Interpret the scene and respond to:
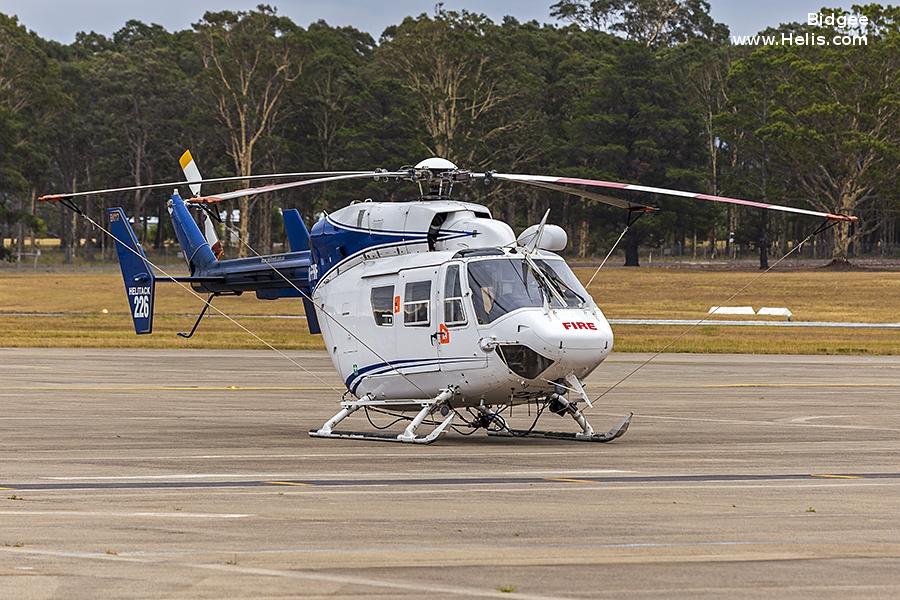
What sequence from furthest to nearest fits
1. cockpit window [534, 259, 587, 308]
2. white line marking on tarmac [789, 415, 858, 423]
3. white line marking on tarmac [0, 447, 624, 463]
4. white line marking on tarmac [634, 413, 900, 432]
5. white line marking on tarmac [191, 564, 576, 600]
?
1. white line marking on tarmac [789, 415, 858, 423]
2. white line marking on tarmac [634, 413, 900, 432]
3. cockpit window [534, 259, 587, 308]
4. white line marking on tarmac [0, 447, 624, 463]
5. white line marking on tarmac [191, 564, 576, 600]

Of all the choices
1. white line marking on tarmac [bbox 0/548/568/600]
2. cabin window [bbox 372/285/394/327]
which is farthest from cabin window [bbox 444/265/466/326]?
white line marking on tarmac [bbox 0/548/568/600]

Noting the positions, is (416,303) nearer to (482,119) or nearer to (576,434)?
(576,434)

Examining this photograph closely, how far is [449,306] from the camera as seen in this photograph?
19.6 m

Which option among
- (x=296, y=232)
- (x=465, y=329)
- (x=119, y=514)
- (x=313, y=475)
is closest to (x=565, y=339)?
(x=465, y=329)

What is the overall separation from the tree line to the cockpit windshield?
80.3 meters

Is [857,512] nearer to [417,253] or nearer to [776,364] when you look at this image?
[417,253]

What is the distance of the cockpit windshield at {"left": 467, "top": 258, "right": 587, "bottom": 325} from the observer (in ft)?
62.6

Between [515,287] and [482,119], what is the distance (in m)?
90.4

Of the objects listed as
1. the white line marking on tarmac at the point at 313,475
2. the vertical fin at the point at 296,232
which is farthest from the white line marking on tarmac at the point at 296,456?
the vertical fin at the point at 296,232

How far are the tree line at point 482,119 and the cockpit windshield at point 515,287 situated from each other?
264ft

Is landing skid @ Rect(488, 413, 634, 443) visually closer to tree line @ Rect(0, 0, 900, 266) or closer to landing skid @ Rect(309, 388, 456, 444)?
landing skid @ Rect(309, 388, 456, 444)

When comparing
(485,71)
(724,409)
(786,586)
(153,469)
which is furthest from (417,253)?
(485,71)

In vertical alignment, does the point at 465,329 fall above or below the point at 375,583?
above

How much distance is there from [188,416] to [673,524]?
44.8 feet
